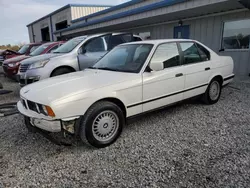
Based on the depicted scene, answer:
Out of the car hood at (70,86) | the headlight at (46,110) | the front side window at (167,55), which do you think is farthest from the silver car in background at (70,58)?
the headlight at (46,110)

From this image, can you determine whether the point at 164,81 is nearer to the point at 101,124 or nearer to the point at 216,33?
the point at 101,124

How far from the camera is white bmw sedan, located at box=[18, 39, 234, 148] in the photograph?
2715mm

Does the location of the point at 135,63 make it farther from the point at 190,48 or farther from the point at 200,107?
the point at 200,107

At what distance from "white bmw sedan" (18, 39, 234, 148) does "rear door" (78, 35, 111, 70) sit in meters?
2.17

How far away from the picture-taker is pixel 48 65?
224 inches

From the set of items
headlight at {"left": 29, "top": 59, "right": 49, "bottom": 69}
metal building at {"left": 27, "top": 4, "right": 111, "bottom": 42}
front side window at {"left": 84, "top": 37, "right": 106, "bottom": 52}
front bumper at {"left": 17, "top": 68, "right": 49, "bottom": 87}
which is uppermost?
metal building at {"left": 27, "top": 4, "right": 111, "bottom": 42}

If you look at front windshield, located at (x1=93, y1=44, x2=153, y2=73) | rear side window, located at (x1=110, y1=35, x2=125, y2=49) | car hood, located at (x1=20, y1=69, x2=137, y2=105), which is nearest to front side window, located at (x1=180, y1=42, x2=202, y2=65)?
front windshield, located at (x1=93, y1=44, x2=153, y2=73)

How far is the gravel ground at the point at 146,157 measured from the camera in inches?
91.7

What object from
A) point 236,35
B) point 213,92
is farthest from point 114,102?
point 236,35

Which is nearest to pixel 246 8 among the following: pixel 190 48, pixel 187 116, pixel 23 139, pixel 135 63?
pixel 190 48

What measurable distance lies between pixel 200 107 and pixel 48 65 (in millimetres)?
4112

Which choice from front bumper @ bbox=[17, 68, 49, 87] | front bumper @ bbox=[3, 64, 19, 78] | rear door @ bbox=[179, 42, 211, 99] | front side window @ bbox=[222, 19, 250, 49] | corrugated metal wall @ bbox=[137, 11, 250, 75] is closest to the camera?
rear door @ bbox=[179, 42, 211, 99]

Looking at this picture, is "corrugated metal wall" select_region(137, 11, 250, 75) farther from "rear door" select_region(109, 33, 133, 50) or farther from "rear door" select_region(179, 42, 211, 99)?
"rear door" select_region(179, 42, 211, 99)

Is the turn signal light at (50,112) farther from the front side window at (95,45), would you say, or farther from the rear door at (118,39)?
the rear door at (118,39)
